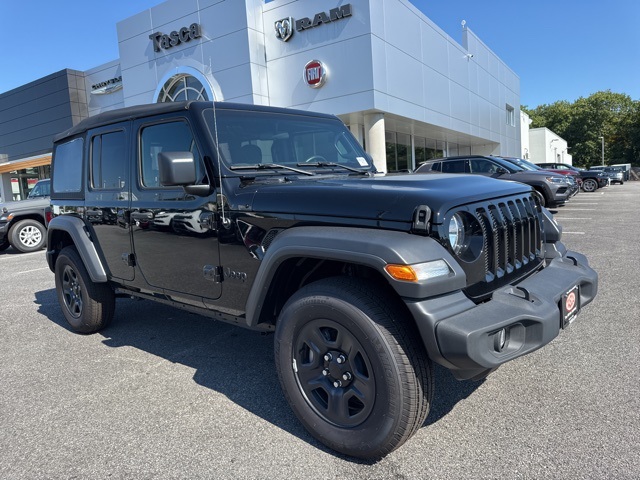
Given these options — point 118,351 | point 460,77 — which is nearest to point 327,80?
point 460,77

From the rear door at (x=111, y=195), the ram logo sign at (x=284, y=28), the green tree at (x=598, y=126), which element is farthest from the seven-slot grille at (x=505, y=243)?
the green tree at (x=598, y=126)

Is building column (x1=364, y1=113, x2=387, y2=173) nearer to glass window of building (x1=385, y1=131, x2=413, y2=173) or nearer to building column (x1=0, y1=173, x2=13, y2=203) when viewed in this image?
glass window of building (x1=385, y1=131, x2=413, y2=173)

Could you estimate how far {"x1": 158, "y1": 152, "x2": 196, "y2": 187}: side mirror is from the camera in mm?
2738

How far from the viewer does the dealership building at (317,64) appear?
16500mm

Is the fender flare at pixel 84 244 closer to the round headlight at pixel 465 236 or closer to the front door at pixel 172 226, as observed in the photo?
the front door at pixel 172 226

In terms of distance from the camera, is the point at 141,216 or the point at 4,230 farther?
the point at 4,230

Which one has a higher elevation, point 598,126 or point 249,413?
point 598,126

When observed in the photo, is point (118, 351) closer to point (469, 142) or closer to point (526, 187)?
point (526, 187)

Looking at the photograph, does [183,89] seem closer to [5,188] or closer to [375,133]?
[375,133]

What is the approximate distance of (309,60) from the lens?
56.2 feet

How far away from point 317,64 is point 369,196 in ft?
51.7

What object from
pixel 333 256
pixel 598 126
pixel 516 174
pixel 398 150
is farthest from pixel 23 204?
pixel 598 126

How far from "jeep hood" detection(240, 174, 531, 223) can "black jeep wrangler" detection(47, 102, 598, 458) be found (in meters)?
0.01

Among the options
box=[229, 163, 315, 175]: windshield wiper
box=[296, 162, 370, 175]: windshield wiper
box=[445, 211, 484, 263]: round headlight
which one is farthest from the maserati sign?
box=[445, 211, 484, 263]: round headlight
